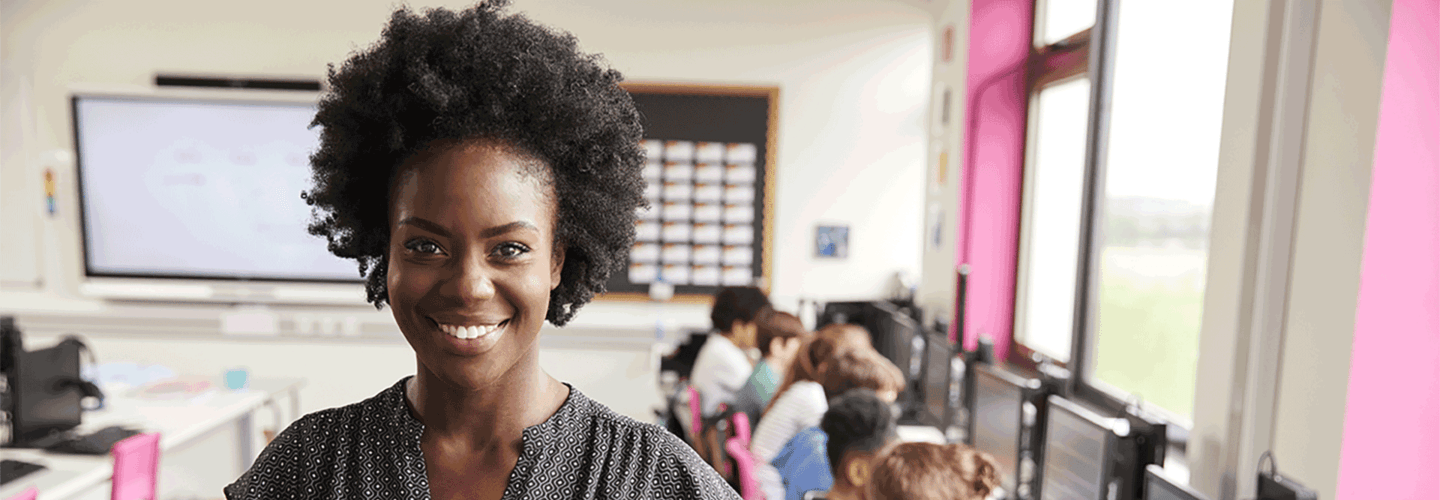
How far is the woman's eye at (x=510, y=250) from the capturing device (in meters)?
0.75

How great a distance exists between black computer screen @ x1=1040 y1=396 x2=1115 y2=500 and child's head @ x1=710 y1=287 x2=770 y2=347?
1.78 meters

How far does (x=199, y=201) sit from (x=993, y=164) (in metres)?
4.38

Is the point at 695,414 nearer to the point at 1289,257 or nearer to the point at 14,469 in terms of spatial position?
the point at 1289,257

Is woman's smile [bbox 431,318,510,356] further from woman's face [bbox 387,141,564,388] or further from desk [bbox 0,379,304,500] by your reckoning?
desk [bbox 0,379,304,500]

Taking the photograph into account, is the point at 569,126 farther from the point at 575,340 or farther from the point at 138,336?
the point at 138,336

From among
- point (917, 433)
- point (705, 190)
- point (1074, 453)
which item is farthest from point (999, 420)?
point (705, 190)

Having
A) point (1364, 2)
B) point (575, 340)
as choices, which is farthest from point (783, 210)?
point (1364, 2)

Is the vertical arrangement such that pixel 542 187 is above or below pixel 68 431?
above

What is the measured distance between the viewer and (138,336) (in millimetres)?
4660

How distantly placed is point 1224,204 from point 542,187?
1703 millimetres

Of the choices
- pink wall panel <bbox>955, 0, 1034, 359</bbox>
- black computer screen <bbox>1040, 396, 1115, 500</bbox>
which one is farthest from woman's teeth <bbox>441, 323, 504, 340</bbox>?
pink wall panel <bbox>955, 0, 1034, 359</bbox>

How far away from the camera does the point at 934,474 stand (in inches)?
64.3

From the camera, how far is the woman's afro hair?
30.1 inches

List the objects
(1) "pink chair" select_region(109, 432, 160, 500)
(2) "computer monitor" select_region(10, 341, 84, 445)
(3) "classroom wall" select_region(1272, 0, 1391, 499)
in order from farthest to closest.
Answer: (2) "computer monitor" select_region(10, 341, 84, 445) → (1) "pink chair" select_region(109, 432, 160, 500) → (3) "classroom wall" select_region(1272, 0, 1391, 499)
